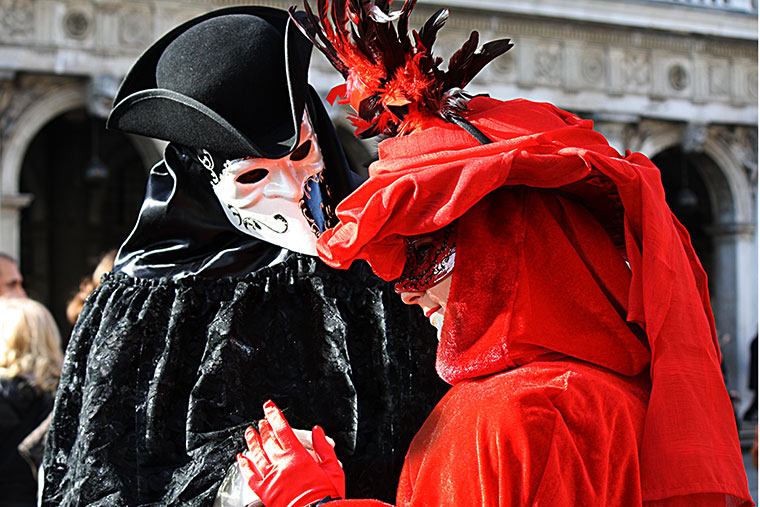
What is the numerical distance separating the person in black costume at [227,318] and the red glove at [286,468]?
193 mm

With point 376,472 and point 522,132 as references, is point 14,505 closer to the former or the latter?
point 376,472

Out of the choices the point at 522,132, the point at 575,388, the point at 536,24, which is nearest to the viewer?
the point at 575,388

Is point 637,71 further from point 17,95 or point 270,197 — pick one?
point 270,197

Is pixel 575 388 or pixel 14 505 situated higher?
pixel 575 388

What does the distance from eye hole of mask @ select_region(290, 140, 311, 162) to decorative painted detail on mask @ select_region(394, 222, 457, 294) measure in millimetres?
515

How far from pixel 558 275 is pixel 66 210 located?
11.7 m

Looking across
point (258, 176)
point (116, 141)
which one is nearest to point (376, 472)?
point (258, 176)

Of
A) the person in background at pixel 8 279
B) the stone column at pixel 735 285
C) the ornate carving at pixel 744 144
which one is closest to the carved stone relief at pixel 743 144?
the ornate carving at pixel 744 144

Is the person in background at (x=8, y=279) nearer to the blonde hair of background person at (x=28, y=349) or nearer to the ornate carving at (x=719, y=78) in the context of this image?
the blonde hair of background person at (x=28, y=349)

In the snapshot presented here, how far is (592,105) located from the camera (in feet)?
34.8

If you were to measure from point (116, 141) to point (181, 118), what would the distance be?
1094cm

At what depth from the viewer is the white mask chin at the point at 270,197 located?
1831 millimetres

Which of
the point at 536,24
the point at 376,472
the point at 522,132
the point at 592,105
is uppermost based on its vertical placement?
the point at 536,24

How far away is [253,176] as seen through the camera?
72.7 inches
